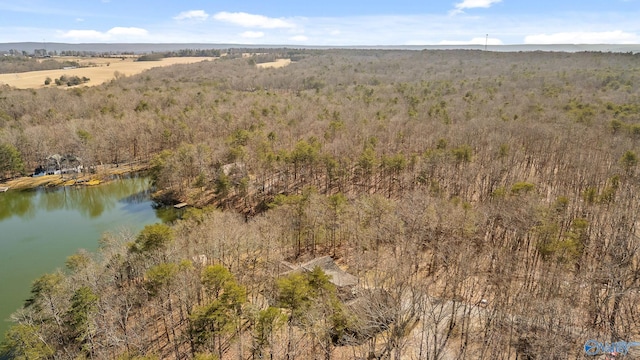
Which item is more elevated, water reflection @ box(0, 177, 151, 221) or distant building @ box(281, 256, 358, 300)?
distant building @ box(281, 256, 358, 300)

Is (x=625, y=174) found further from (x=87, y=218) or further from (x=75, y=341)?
(x=87, y=218)

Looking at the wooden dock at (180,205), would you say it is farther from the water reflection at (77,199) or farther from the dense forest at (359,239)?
the water reflection at (77,199)

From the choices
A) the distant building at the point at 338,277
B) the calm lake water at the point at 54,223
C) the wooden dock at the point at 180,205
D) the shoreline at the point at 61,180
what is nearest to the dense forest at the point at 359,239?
the distant building at the point at 338,277

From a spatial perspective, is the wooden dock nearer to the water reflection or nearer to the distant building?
the water reflection

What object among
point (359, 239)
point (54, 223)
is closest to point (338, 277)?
point (359, 239)

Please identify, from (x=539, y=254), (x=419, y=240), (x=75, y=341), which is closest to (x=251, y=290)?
(x=75, y=341)

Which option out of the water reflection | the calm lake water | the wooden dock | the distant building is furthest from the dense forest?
the water reflection

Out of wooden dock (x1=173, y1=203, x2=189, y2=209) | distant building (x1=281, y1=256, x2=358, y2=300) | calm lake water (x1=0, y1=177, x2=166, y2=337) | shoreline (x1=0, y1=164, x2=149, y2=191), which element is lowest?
calm lake water (x1=0, y1=177, x2=166, y2=337)
